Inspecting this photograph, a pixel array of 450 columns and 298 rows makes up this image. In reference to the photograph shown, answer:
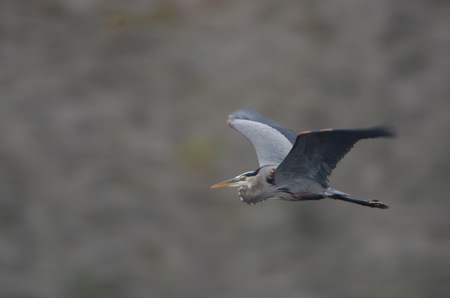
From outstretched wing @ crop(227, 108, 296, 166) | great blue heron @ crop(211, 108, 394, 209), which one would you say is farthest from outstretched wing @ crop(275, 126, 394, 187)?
outstretched wing @ crop(227, 108, 296, 166)

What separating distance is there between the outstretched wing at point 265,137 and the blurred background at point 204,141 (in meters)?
4.92

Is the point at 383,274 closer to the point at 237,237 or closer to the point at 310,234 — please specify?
the point at 310,234

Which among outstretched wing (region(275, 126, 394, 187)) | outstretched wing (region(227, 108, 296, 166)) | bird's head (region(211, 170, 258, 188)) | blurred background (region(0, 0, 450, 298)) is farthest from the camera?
blurred background (region(0, 0, 450, 298))

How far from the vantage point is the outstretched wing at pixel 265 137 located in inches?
343

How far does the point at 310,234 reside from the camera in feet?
47.7

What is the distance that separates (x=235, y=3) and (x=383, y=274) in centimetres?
537

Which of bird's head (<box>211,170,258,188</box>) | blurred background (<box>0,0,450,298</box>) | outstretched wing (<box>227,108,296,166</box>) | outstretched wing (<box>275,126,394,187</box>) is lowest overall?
outstretched wing (<box>275,126,394,187</box>)

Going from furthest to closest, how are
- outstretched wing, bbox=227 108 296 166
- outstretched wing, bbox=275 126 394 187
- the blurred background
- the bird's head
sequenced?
1. the blurred background
2. outstretched wing, bbox=227 108 296 166
3. the bird's head
4. outstretched wing, bbox=275 126 394 187

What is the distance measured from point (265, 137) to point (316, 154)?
1417mm

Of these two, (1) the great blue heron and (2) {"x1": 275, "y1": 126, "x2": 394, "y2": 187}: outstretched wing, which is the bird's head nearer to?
(1) the great blue heron

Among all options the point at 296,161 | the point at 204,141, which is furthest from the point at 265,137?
the point at 204,141

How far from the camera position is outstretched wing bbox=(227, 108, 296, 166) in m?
8.72

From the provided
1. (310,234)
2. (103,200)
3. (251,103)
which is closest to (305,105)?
(251,103)

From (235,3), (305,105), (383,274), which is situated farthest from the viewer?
(235,3)
